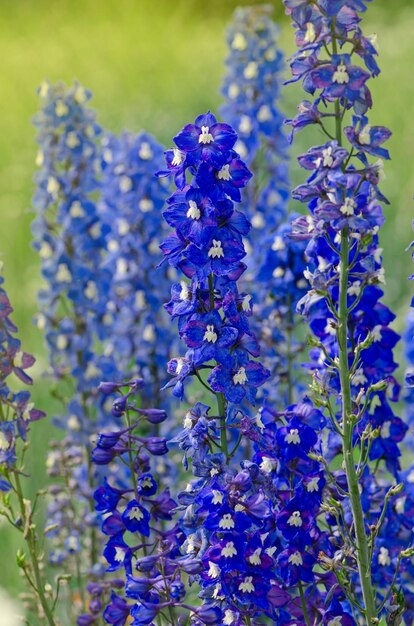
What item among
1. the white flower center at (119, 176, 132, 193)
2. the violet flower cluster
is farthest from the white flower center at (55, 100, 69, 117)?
the white flower center at (119, 176, 132, 193)

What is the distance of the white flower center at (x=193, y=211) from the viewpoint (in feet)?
6.56

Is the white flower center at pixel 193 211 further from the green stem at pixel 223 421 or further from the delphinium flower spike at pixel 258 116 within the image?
the delphinium flower spike at pixel 258 116

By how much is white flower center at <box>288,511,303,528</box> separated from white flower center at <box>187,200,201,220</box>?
654mm

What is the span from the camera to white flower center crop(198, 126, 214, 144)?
2.00 meters

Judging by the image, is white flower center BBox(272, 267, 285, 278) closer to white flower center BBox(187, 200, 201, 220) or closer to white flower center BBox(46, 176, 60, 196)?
white flower center BBox(46, 176, 60, 196)

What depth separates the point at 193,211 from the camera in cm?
201

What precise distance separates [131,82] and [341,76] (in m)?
8.67

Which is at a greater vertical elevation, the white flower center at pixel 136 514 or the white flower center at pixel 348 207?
the white flower center at pixel 348 207

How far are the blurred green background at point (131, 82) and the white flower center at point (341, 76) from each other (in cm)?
233

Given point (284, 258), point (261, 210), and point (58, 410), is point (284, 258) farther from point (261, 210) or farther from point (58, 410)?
point (58, 410)

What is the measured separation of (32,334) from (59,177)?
225 centimetres

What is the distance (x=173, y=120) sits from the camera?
338 inches

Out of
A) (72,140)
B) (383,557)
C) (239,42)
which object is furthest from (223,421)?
(239,42)

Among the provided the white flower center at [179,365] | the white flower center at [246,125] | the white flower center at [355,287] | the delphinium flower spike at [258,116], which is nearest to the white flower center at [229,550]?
the white flower center at [179,365]
